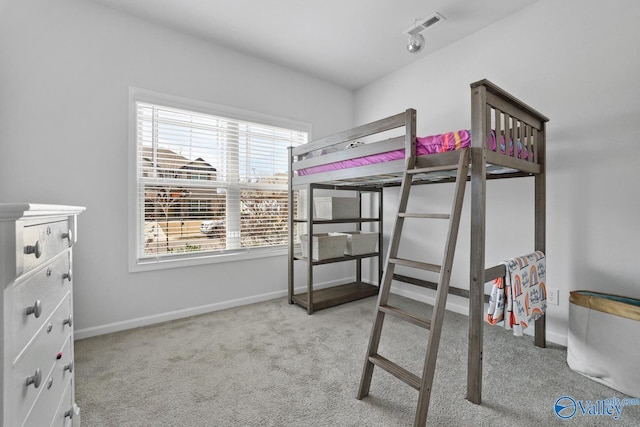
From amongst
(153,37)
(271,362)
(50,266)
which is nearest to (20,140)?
(153,37)

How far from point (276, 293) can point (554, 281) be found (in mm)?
2454

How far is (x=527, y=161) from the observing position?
1951 millimetres

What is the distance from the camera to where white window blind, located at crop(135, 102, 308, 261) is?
258 cm

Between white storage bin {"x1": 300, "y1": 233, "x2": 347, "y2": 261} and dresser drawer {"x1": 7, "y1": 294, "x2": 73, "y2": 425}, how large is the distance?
1.94 metres

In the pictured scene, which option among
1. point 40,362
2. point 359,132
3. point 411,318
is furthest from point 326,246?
point 40,362

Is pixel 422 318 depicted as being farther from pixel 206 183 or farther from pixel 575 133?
pixel 206 183

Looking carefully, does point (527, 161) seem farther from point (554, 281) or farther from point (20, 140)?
point (20, 140)

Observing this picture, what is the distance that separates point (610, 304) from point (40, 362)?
252 centimetres

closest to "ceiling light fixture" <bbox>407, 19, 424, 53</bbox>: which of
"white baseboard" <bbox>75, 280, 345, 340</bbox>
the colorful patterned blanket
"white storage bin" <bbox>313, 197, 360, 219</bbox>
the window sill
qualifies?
"white storage bin" <bbox>313, 197, 360, 219</bbox>

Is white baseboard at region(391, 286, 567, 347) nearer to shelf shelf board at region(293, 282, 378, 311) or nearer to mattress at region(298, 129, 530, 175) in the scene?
shelf shelf board at region(293, 282, 378, 311)

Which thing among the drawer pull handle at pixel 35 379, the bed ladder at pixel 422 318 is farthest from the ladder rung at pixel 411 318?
the drawer pull handle at pixel 35 379

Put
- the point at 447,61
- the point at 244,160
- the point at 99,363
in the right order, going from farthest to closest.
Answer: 1. the point at 244,160
2. the point at 447,61
3. the point at 99,363

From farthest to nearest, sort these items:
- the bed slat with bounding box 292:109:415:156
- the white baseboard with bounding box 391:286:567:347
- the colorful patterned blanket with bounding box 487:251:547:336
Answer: the white baseboard with bounding box 391:286:567:347
the bed slat with bounding box 292:109:415:156
the colorful patterned blanket with bounding box 487:251:547:336

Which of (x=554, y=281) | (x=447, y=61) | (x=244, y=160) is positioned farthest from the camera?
(x=244, y=160)
